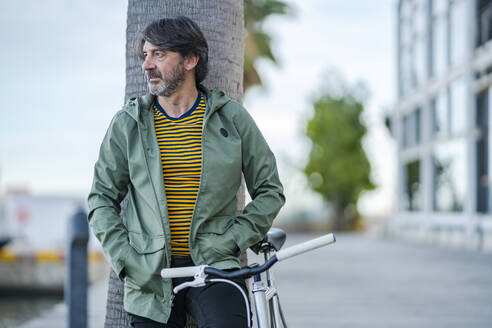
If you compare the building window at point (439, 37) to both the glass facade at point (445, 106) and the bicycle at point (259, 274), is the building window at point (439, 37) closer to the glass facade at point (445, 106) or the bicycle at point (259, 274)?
the glass facade at point (445, 106)

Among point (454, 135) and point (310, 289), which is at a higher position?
point (454, 135)

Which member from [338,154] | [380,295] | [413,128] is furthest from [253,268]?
[338,154]

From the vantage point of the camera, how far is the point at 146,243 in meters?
2.34

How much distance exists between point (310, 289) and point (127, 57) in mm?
6103

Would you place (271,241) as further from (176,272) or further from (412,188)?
(412,188)

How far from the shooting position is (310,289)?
29.3 ft

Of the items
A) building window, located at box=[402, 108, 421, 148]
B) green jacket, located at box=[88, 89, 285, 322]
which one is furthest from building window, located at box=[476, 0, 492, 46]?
green jacket, located at box=[88, 89, 285, 322]

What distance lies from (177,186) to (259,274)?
0.45 meters

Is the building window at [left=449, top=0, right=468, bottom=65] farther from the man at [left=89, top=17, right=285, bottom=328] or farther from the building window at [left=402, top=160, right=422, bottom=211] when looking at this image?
the man at [left=89, top=17, right=285, bottom=328]

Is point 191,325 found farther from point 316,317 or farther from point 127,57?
point 316,317

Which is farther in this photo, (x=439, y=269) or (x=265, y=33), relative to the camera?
(x=265, y=33)

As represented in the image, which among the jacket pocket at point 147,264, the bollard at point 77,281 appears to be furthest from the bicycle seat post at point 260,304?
the bollard at point 77,281

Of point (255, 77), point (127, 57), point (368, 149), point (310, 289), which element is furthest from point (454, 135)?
point (368, 149)

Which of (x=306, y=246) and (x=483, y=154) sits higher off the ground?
(x=483, y=154)
